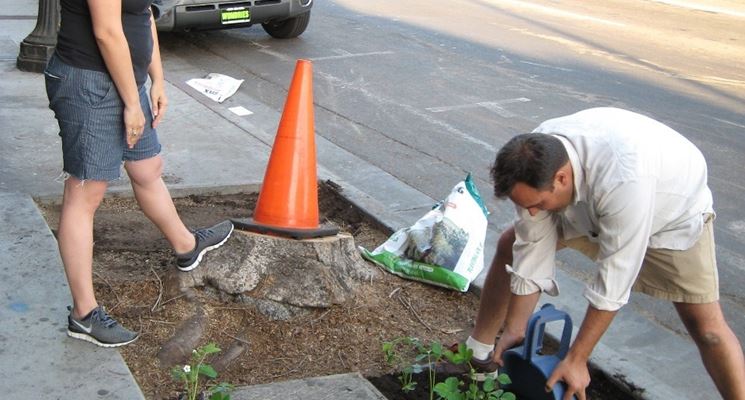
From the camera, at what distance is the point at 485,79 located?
9672mm

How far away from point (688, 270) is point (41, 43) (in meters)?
6.70

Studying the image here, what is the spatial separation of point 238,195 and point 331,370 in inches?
81.3

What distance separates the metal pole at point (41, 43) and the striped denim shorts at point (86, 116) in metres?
5.20

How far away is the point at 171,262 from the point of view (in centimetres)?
443

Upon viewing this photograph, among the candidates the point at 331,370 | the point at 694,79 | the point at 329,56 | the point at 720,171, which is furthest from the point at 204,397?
the point at 694,79

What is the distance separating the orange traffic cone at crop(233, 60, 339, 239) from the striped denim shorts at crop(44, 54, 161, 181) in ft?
3.53

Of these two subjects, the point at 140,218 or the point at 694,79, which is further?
the point at 694,79

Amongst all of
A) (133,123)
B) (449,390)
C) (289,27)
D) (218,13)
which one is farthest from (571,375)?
(289,27)

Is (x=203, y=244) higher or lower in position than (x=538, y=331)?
lower

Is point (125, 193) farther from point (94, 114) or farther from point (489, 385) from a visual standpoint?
point (489, 385)

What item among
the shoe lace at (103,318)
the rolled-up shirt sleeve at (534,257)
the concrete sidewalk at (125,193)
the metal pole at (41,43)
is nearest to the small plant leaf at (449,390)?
the rolled-up shirt sleeve at (534,257)

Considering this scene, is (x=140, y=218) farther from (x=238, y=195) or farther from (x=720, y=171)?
(x=720, y=171)

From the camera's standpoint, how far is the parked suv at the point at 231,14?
1017 centimetres

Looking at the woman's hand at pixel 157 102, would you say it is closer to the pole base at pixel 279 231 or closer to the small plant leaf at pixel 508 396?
the pole base at pixel 279 231
